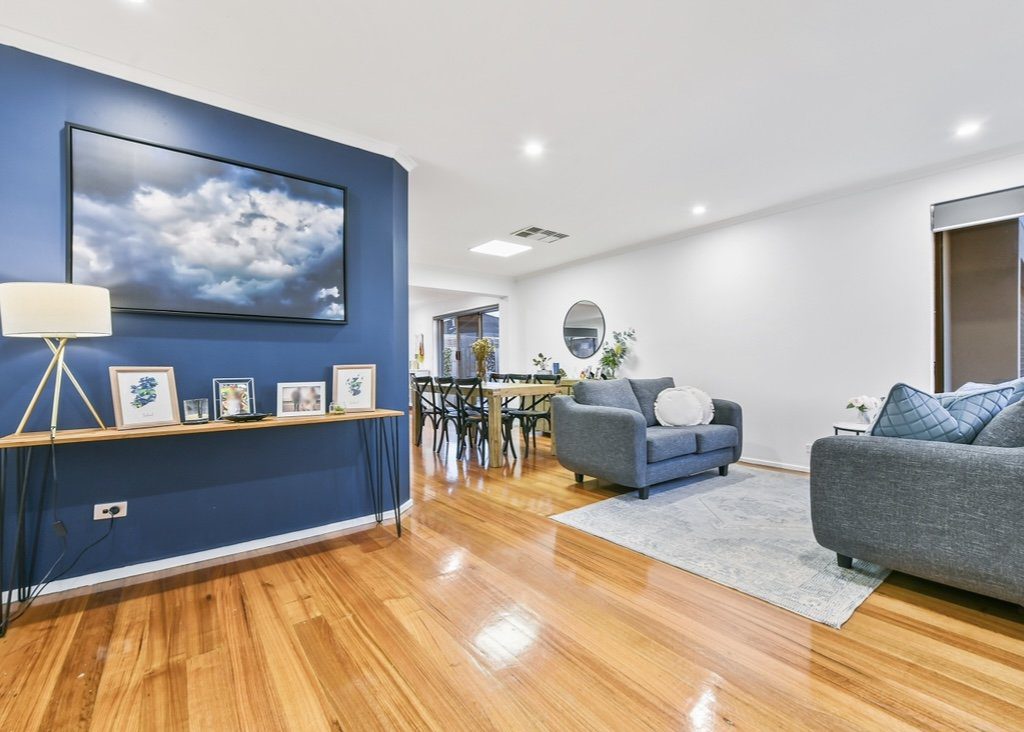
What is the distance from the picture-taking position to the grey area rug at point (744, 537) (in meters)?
2.00

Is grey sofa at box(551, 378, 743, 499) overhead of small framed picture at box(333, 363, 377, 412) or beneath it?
beneath

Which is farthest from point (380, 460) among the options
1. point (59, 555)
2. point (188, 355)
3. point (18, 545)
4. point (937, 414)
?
point (937, 414)

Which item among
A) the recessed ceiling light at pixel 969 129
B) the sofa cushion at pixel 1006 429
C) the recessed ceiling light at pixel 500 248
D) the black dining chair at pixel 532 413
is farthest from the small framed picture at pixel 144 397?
the recessed ceiling light at pixel 969 129

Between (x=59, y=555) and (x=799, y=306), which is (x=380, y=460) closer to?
(x=59, y=555)

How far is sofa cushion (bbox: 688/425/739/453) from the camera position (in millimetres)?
3699

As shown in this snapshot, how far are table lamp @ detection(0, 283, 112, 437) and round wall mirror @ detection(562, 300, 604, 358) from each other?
5205 millimetres

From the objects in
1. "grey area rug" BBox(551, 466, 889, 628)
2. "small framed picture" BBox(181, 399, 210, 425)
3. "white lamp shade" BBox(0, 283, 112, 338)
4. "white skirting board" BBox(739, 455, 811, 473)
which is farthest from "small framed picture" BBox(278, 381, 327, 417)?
"white skirting board" BBox(739, 455, 811, 473)

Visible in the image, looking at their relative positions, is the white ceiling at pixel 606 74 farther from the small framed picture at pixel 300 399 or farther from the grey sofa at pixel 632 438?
the grey sofa at pixel 632 438

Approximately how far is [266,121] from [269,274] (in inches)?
36.7

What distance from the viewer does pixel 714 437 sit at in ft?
12.4

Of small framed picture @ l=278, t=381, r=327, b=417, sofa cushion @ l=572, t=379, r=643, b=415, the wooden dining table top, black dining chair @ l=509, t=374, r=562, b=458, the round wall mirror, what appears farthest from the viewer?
the round wall mirror

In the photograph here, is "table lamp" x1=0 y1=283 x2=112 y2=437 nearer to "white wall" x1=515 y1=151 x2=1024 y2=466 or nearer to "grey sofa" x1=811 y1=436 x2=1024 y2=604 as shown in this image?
"grey sofa" x1=811 y1=436 x2=1024 y2=604

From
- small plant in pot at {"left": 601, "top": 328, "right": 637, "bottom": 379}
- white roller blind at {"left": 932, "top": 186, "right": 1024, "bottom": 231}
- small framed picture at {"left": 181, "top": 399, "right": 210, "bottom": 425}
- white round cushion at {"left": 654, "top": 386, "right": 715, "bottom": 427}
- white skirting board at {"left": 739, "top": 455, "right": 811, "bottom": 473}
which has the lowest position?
white skirting board at {"left": 739, "top": 455, "right": 811, "bottom": 473}

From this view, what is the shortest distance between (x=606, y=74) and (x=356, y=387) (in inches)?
91.2
